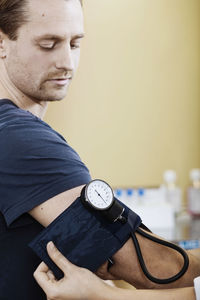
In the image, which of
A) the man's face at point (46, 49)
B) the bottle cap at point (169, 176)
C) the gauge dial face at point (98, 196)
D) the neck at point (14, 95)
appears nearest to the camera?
the gauge dial face at point (98, 196)

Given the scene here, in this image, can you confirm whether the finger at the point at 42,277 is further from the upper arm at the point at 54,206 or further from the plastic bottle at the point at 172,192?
the plastic bottle at the point at 172,192

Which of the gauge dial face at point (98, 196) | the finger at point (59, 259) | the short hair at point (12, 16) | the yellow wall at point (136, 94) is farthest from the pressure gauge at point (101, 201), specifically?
the yellow wall at point (136, 94)

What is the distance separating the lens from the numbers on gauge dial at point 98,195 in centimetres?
88

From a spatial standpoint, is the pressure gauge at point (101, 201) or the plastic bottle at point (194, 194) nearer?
the pressure gauge at point (101, 201)

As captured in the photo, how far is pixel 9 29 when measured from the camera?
1039 millimetres

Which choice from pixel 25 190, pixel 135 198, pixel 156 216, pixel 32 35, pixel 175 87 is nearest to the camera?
pixel 25 190

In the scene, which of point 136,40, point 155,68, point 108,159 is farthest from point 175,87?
point 108,159

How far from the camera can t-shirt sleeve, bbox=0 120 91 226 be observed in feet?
2.91

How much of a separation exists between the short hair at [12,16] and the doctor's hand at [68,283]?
48cm

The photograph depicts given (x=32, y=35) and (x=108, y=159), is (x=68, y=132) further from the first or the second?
(x=32, y=35)

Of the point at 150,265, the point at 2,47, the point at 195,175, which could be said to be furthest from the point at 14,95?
the point at 195,175

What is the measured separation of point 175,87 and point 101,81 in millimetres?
467

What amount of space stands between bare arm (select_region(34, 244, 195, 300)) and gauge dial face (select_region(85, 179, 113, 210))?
0.40 ft

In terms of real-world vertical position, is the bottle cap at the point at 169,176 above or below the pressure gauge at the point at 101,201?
below
